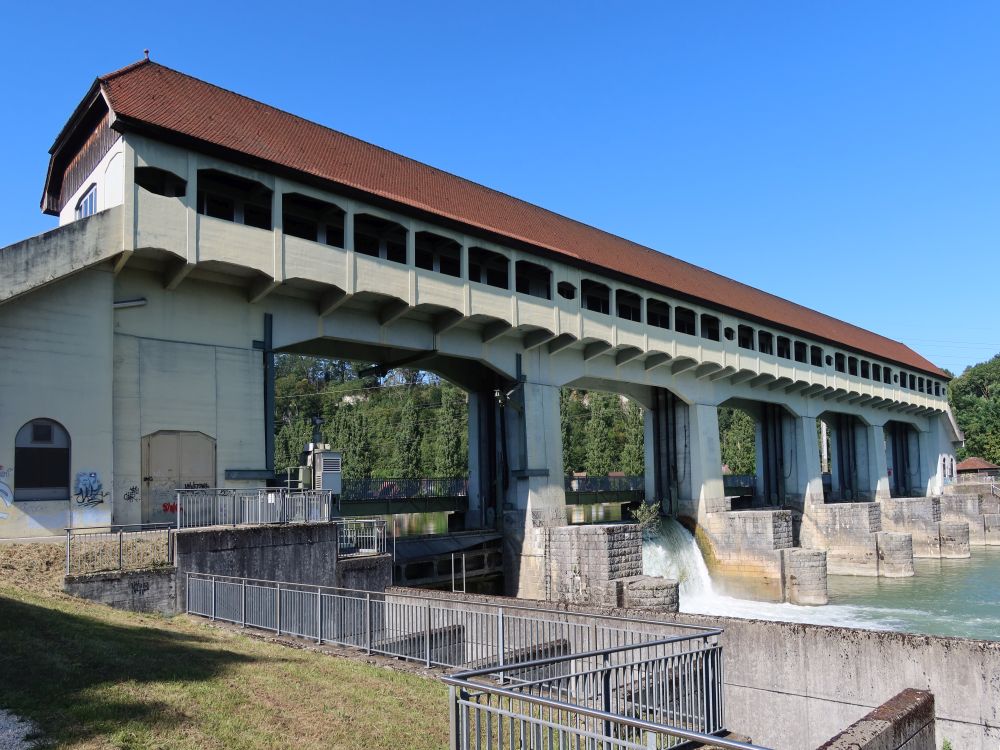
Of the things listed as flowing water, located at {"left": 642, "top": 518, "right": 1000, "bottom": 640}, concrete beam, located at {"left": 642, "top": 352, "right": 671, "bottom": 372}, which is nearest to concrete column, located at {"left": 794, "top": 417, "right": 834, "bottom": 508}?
flowing water, located at {"left": 642, "top": 518, "right": 1000, "bottom": 640}

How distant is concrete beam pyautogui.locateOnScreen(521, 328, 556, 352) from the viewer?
30391 millimetres

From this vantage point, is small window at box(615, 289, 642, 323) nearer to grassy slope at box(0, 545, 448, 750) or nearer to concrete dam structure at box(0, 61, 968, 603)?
concrete dam structure at box(0, 61, 968, 603)

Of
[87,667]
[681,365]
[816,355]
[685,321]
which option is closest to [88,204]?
[87,667]

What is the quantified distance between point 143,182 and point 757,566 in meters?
29.4

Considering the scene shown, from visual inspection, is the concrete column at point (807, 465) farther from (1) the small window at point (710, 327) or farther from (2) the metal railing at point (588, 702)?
(2) the metal railing at point (588, 702)

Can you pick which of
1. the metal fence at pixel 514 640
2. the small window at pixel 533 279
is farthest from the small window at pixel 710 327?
the metal fence at pixel 514 640

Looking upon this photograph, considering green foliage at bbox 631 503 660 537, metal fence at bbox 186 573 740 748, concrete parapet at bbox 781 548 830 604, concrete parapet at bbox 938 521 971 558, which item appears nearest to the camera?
metal fence at bbox 186 573 740 748

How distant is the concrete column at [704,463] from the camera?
39.5 m

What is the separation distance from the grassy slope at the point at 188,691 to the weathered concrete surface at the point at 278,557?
354 cm

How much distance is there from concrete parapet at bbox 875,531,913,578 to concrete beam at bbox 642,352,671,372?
18.4 metres

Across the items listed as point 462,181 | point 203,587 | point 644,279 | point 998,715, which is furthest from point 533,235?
point 998,715

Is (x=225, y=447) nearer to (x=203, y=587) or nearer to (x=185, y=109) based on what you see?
(x=203, y=587)

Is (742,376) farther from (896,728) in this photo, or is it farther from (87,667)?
(87,667)

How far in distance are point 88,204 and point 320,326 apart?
6.93 meters
